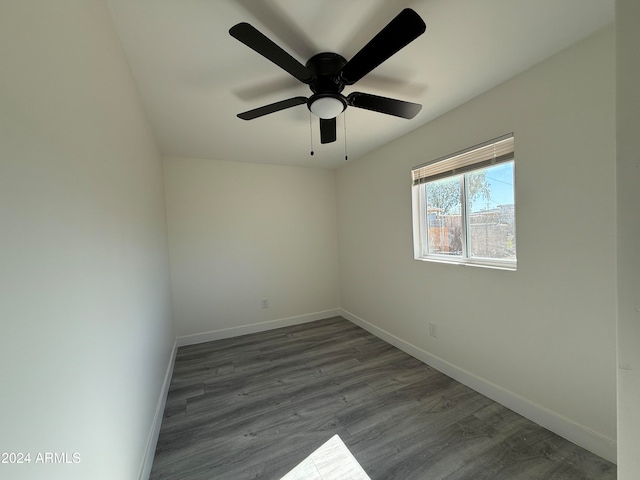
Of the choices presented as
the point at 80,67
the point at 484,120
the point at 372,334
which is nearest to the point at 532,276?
the point at 484,120

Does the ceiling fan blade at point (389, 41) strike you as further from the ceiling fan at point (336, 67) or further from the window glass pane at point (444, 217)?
the window glass pane at point (444, 217)

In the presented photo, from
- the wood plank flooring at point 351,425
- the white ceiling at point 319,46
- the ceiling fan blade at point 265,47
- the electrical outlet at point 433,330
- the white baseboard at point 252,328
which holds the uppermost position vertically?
the white ceiling at point 319,46

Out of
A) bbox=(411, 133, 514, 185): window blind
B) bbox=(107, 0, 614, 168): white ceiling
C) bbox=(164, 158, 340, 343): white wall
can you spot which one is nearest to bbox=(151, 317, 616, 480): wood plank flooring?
bbox=(164, 158, 340, 343): white wall

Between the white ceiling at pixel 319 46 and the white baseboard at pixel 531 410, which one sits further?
the white baseboard at pixel 531 410

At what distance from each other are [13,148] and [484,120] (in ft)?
7.96

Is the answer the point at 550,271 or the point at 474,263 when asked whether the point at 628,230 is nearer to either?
the point at 550,271

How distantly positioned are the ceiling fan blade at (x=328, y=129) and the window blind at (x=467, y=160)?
0.99 meters

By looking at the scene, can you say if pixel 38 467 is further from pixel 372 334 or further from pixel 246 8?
pixel 372 334

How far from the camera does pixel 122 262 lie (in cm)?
117

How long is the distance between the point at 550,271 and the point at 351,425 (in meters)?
1.66

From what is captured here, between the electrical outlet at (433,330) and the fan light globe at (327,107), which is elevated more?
the fan light globe at (327,107)

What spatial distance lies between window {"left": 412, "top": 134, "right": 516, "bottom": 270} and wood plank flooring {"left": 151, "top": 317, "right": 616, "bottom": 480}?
3.58 feet

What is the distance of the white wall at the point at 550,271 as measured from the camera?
1294 mm

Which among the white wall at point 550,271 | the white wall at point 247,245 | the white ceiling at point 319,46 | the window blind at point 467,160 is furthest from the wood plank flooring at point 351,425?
the white ceiling at point 319,46
